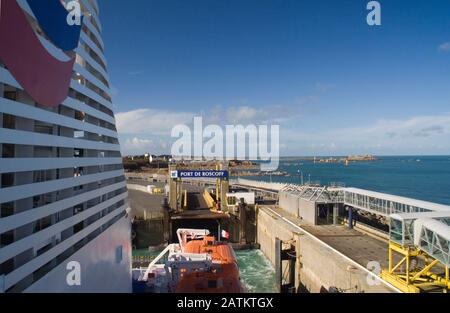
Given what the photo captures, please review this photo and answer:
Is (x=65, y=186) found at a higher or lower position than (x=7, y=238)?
higher

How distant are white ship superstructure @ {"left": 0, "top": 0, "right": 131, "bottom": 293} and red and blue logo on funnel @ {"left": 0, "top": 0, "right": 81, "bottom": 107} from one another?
11 centimetres

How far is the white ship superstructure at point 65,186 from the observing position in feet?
16.9

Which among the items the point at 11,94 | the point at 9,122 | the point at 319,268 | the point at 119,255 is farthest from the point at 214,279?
the point at 11,94

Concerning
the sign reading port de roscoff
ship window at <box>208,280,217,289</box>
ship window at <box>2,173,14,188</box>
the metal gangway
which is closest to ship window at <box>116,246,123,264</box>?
ship window at <box>2,173,14,188</box>

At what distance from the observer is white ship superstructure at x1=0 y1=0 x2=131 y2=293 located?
203 inches

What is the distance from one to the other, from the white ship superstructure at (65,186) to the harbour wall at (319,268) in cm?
966

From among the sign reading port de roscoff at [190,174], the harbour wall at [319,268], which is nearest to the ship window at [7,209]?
the harbour wall at [319,268]

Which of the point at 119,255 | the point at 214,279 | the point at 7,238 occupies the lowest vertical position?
the point at 214,279

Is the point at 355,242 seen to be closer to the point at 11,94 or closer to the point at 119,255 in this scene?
the point at 119,255

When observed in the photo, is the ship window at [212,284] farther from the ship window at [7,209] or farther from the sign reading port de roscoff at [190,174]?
the sign reading port de roscoff at [190,174]

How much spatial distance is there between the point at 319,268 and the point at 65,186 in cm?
1504

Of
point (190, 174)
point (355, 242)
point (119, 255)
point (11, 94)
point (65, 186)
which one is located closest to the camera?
point (11, 94)

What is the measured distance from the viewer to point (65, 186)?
6602mm
